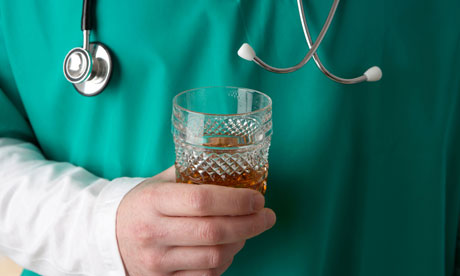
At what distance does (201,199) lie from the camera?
499mm

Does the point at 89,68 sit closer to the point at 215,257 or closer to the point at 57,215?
the point at 57,215

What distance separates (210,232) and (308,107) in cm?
29

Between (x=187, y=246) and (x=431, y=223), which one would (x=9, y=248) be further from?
(x=431, y=223)

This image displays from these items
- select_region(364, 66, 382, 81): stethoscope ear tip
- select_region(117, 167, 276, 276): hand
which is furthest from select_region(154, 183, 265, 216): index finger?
select_region(364, 66, 382, 81): stethoscope ear tip

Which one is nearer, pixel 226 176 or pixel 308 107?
pixel 226 176

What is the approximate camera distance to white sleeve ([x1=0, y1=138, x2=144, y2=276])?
651 mm

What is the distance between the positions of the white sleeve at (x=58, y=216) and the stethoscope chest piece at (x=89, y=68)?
17cm

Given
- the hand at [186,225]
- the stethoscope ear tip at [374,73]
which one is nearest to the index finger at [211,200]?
the hand at [186,225]

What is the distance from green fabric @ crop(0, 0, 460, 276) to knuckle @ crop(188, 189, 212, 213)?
0.21m

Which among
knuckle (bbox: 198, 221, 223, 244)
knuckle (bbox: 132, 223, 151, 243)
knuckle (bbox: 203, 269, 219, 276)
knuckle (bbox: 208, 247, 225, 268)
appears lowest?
knuckle (bbox: 203, 269, 219, 276)

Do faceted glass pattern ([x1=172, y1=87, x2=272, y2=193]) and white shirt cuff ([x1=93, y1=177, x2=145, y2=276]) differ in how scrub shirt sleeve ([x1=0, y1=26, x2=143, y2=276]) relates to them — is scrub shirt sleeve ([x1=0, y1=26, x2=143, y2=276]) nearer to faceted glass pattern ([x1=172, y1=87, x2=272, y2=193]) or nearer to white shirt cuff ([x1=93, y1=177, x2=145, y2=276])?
white shirt cuff ([x1=93, y1=177, x2=145, y2=276])

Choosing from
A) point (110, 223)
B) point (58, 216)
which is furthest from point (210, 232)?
point (58, 216)

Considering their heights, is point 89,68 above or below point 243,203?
above

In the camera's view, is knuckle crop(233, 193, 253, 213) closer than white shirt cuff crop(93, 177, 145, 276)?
Yes
